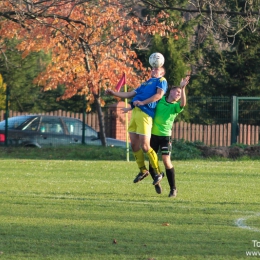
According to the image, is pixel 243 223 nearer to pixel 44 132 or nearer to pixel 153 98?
pixel 153 98

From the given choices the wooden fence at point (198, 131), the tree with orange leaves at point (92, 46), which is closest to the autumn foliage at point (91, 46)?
the tree with orange leaves at point (92, 46)

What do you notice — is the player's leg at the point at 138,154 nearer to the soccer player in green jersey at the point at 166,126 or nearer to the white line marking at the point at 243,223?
the soccer player in green jersey at the point at 166,126

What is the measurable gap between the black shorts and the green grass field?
693 millimetres

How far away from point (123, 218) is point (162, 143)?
278 cm

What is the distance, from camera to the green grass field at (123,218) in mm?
6980

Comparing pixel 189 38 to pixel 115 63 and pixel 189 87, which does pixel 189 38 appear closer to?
pixel 189 87

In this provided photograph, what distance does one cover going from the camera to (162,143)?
1155cm

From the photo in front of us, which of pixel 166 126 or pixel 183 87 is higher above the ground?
pixel 183 87

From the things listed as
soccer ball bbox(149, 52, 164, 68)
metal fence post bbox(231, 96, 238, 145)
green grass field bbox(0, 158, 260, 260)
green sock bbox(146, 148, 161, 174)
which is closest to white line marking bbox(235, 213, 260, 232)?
green grass field bbox(0, 158, 260, 260)

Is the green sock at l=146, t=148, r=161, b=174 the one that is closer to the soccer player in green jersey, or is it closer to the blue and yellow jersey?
the soccer player in green jersey

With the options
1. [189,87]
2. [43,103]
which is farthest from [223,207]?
[189,87]

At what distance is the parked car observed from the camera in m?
25.6

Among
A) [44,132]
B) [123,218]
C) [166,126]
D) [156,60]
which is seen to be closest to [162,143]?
[166,126]

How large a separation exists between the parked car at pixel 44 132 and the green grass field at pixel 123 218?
10.4 m
